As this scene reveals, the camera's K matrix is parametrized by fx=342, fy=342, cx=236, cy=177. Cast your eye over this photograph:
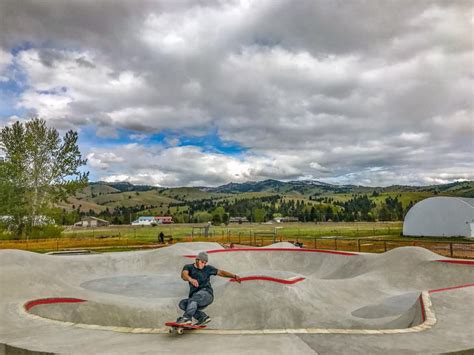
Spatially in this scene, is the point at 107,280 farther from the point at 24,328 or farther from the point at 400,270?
the point at 400,270

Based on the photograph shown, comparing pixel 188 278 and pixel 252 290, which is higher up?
pixel 188 278

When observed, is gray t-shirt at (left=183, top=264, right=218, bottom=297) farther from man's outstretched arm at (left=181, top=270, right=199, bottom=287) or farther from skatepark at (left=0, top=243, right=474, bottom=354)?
skatepark at (left=0, top=243, right=474, bottom=354)

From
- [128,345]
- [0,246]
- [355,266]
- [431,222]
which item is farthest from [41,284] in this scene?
[431,222]

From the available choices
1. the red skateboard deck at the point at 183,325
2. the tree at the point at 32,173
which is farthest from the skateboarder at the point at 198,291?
the tree at the point at 32,173

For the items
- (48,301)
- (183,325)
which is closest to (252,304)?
(183,325)

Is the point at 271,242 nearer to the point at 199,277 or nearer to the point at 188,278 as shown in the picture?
the point at 199,277

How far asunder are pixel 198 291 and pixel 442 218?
58185 mm

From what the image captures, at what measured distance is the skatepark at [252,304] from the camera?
21.2 feet

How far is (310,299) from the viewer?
1252cm

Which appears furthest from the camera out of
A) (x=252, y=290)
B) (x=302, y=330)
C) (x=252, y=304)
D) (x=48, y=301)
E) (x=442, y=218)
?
(x=442, y=218)

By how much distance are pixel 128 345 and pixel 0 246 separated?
125 feet

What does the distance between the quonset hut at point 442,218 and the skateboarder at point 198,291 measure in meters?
56.7

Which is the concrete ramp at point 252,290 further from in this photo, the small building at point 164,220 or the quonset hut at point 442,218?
the small building at point 164,220

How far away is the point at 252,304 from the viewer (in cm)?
1193
